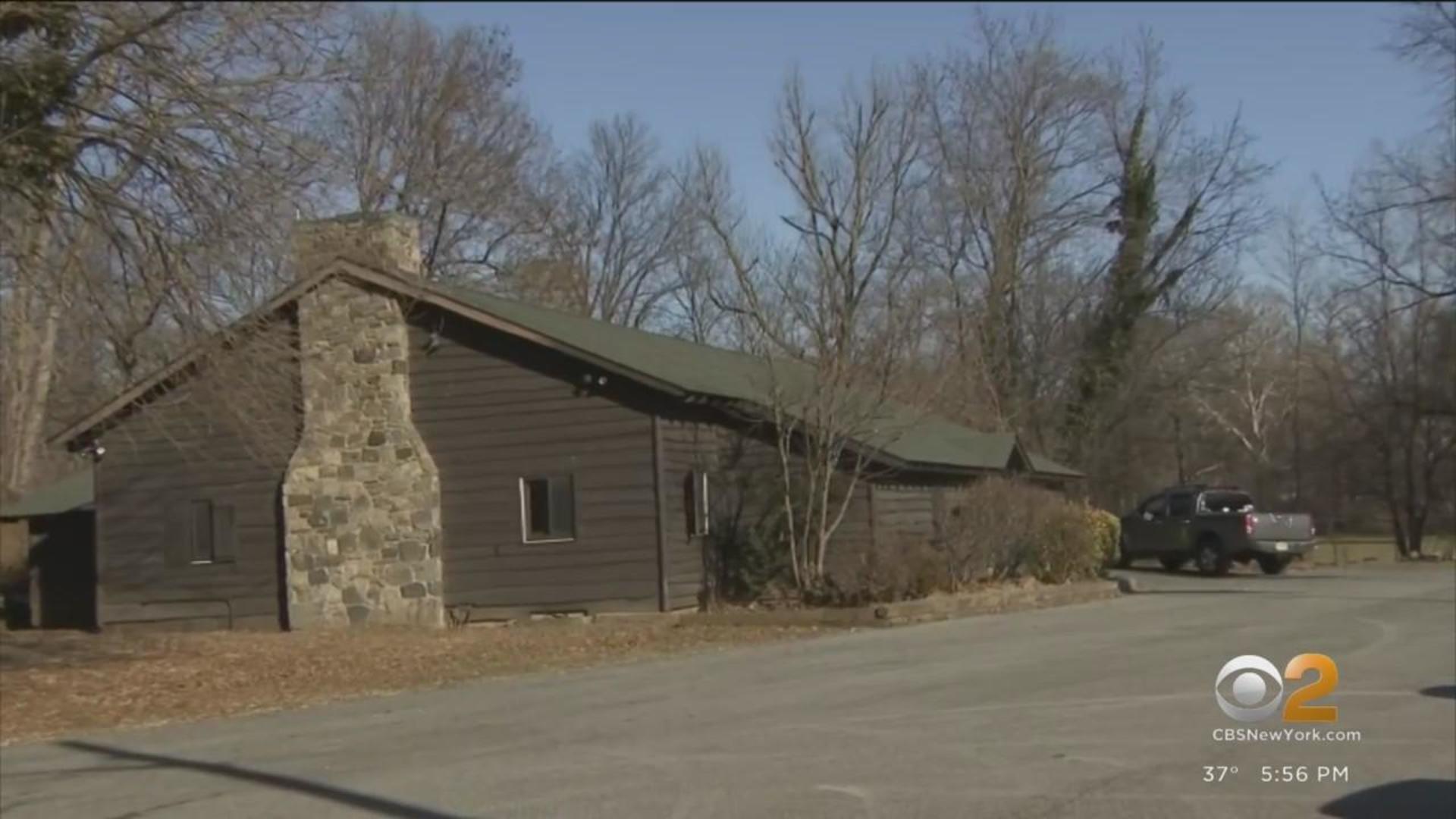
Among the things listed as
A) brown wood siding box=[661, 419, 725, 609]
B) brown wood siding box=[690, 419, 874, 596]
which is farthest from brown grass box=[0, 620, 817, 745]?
brown wood siding box=[690, 419, 874, 596]

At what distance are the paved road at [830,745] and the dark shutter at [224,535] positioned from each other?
474 inches

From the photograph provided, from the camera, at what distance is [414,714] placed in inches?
600

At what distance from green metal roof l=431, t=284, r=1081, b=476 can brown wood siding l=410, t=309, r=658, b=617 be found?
58cm

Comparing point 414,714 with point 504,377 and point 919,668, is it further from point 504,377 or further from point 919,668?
point 504,377

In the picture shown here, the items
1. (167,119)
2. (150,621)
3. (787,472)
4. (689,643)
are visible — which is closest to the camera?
(167,119)

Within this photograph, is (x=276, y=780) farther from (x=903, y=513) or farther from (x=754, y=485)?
(x=903, y=513)

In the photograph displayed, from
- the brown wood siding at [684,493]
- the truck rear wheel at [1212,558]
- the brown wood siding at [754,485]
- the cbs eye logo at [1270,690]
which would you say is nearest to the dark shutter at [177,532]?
the brown wood siding at [684,493]

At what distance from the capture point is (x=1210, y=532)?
36.4m

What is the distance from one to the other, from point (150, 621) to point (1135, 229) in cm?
3355

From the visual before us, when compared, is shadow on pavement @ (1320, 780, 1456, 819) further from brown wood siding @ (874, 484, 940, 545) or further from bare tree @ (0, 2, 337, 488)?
brown wood siding @ (874, 484, 940, 545)

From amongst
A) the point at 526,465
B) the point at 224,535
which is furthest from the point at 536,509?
the point at 224,535

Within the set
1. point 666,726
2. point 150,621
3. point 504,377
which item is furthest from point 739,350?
point 666,726

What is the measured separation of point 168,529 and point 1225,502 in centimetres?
2360

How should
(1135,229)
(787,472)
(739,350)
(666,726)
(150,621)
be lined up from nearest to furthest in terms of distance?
1. (666,726)
2. (787,472)
3. (150,621)
4. (739,350)
5. (1135,229)
